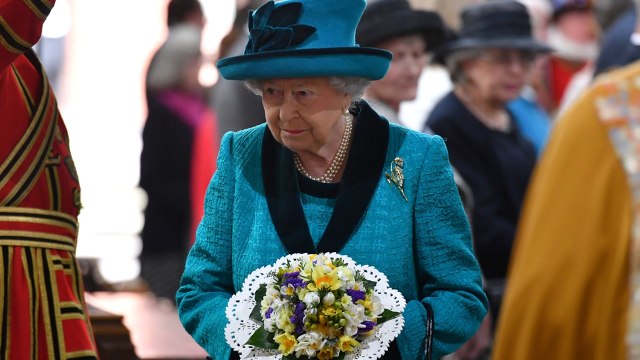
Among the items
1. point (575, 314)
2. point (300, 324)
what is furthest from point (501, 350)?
point (300, 324)

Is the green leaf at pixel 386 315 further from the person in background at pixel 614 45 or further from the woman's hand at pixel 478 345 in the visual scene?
the woman's hand at pixel 478 345

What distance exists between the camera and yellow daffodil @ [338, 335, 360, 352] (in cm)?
455

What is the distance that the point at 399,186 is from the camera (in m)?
4.91

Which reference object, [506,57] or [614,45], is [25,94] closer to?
[614,45]

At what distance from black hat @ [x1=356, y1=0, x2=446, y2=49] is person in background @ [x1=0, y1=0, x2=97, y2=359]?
2.23 meters

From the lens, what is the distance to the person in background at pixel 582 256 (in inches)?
133

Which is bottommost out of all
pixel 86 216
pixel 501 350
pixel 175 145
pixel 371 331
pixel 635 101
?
pixel 86 216

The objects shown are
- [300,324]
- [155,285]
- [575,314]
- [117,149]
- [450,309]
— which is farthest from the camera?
[117,149]

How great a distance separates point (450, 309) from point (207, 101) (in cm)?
844

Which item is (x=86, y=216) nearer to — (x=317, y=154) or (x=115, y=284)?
(x=115, y=284)

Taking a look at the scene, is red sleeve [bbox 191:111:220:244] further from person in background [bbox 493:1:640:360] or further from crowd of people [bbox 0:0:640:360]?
person in background [bbox 493:1:640:360]

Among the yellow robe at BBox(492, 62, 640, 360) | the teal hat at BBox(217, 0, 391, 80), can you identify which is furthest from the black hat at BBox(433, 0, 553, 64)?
the yellow robe at BBox(492, 62, 640, 360)

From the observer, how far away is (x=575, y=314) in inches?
133

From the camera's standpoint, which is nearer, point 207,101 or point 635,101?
point 635,101
